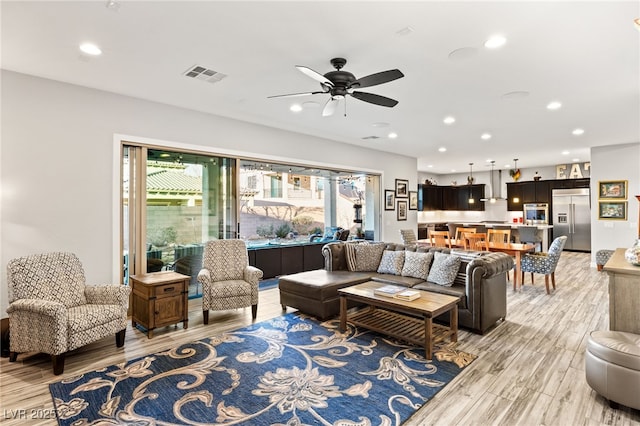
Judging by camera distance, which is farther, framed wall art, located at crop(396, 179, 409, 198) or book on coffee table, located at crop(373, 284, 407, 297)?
framed wall art, located at crop(396, 179, 409, 198)

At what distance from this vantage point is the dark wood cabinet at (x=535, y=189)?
10759 mm

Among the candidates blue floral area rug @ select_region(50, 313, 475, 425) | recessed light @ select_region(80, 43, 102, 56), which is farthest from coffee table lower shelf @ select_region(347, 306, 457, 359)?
recessed light @ select_region(80, 43, 102, 56)

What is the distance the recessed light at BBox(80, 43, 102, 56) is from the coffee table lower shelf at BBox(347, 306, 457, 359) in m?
3.98

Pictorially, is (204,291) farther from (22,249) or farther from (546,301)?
(546,301)

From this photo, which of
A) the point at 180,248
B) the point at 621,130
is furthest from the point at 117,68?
the point at 621,130

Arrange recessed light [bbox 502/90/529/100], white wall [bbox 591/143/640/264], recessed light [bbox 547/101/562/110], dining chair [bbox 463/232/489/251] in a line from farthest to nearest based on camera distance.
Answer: white wall [bbox 591/143/640/264] → dining chair [bbox 463/232/489/251] → recessed light [bbox 547/101/562/110] → recessed light [bbox 502/90/529/100]

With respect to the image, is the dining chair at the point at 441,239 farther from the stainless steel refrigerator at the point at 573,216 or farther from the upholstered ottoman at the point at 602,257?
the stainless steel refrigerator at the point at 573,216

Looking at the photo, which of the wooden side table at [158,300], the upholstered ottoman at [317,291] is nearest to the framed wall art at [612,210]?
the upholstered ottoman at [317,291]

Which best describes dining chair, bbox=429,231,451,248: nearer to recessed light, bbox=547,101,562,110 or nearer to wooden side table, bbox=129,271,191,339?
recessed light, bbox=547,101,562,110

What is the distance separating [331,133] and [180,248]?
3.63 metres

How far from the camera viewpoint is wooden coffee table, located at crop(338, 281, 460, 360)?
10.8 ft

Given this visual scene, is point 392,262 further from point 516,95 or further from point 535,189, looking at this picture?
point 535,189

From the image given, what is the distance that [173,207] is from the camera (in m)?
5.05

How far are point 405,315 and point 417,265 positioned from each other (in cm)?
73
